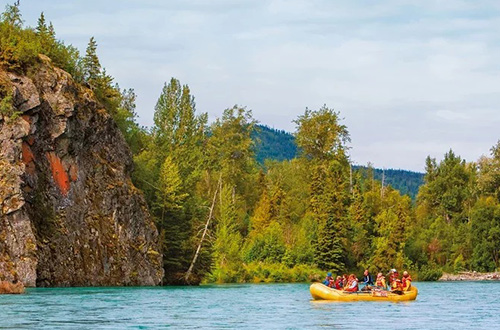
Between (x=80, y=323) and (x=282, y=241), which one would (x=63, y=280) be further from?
(x=282, y=241)

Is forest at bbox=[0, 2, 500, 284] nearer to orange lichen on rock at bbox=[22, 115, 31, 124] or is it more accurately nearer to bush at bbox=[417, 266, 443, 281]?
bush at bbox=[417, 266, 443, 281]

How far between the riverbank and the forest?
1.58 meters

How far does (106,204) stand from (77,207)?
13.2ft

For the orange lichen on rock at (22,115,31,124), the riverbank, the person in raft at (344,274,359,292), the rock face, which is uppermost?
the orange lichen on rock at (22,115,31,124)

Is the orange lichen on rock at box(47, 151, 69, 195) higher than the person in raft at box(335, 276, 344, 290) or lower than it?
higher

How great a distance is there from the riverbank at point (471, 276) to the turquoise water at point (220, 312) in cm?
4913

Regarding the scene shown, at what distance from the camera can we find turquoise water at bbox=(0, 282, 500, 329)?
3822 cm

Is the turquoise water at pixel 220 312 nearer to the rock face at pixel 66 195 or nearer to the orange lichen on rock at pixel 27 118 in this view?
the rock face at pixel 66 195

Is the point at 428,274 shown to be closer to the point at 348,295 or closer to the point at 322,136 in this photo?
the point at 322,136

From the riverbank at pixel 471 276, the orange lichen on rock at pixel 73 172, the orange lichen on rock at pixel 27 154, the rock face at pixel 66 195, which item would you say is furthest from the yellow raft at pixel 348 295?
the riverbank at pixel 471 276

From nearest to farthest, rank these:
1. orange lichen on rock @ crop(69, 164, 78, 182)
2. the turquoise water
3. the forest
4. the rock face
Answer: the turquoise water < the rock face < orange lichen on rock @ crop(69, 164, 78, 182) < the forest

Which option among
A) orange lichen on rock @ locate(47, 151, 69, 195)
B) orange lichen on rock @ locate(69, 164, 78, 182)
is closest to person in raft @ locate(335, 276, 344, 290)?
orange lichen on rock @ locate(47, 151, 69, 195)

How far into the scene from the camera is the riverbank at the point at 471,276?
10781 cm

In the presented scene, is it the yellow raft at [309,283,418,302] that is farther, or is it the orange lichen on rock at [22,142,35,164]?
the orange lichen on rock at [22,142,35,164]
